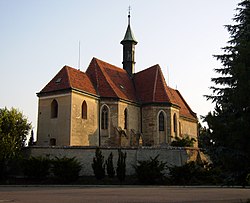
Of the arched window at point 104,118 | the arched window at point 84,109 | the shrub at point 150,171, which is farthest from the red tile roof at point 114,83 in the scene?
the shrub at point 150,171

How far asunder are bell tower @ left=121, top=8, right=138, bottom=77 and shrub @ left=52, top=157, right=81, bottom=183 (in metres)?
21.2

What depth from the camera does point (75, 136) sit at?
1463 inches

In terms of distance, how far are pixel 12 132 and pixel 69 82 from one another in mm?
8150

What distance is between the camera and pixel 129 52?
170 feet

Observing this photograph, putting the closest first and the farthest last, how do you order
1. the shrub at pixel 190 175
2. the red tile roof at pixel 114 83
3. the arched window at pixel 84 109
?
the shrub at pixel 190 175 < the arched window at pixel 84 109 < the red tile roof at pixel 114 83

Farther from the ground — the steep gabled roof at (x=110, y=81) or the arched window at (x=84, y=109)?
the steep gabled roof at (x=110, y=81)

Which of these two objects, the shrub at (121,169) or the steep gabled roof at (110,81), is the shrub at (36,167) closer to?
the shrub at (121,169)

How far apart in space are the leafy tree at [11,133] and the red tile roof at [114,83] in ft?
18.2

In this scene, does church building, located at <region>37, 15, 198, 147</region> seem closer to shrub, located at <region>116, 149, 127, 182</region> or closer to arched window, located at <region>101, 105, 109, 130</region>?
arched window, located at <region>101, 105, 109, 130</region>

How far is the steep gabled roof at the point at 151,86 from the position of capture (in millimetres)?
44431

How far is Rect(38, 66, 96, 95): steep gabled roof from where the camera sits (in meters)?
38.6

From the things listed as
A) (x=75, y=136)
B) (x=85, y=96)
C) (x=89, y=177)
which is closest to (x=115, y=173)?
(x=89, y=177)

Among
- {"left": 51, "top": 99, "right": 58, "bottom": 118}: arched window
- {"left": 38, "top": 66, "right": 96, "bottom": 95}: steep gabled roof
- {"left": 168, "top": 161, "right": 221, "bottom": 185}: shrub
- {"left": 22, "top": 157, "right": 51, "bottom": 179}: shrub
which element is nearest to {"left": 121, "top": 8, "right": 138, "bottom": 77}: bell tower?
{"left": 38, "top": 66, "right": 96, "bottom": 95}: steep gabled roof

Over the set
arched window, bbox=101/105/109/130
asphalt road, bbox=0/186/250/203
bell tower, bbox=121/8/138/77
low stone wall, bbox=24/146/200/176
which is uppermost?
bell tower, bbox=121/8/138/77
